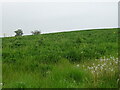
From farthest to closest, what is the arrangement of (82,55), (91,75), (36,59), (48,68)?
1. (82,55)
2. (36,59)
3. (48,68)
4. (91,75)

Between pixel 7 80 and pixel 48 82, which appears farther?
pixel 7 80

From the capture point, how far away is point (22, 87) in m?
4.04

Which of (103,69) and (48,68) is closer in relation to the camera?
(103,69)

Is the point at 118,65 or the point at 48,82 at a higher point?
the point at 118,65

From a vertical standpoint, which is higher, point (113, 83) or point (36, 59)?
point (36, 59)

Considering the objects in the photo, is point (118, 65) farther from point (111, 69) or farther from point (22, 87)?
point (22, 87)

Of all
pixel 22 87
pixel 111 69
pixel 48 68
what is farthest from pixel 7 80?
pixel 111 69

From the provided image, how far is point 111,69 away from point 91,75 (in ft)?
1.98

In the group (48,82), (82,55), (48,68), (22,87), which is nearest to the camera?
(22,87)

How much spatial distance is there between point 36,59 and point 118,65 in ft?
9.99

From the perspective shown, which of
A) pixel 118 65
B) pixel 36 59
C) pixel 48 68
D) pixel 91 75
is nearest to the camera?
pixel 91 75

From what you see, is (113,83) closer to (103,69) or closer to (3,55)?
(103,69)

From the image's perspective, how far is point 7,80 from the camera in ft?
15.7

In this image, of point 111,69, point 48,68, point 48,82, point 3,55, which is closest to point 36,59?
point 48,68
